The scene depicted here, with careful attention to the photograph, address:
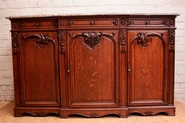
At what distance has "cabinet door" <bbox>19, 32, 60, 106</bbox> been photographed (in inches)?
77.0

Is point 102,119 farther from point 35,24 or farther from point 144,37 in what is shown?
point 35,24

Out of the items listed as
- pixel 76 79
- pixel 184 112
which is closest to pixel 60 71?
pixel 76 79

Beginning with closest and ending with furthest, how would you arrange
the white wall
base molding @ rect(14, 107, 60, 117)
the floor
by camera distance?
the floor, base molding @ rect(14, 107, 60, 117), the white wall

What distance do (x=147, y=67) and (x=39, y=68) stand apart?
3.65ft

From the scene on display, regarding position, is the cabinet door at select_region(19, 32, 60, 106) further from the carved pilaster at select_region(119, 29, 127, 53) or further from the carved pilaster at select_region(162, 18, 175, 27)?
the carved pilaster at select_region(162, 18, 175, 27)

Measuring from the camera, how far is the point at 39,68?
198 cm

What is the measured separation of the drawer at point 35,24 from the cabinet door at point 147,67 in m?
0.78

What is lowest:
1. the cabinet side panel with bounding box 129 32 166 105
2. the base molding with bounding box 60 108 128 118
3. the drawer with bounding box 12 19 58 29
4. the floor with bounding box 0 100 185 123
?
the floor with bounding box 0 100 185 123

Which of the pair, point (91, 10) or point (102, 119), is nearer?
point (102, 119)

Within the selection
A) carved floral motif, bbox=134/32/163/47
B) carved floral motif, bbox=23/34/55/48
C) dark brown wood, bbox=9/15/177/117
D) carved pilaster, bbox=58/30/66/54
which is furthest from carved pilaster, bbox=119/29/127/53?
carved floral motif, bbox=23/34/55/48

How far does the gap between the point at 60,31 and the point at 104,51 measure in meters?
0.48

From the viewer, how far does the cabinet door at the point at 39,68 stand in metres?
1.96

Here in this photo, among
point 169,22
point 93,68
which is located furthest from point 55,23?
point 169,22

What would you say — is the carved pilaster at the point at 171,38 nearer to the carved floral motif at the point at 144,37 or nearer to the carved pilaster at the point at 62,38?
the carved floral motif at the point at 144,37
